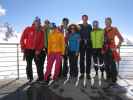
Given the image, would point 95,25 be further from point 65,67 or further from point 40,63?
point 40,63

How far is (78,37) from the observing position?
8.60m

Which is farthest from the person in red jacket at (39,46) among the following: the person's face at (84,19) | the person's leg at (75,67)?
the person's face at (84,19)

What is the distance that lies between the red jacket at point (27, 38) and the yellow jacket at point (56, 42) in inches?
18.1

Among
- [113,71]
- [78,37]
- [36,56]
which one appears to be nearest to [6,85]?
[36,56]

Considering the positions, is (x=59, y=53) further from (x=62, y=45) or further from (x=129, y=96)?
(x=129, y=96)

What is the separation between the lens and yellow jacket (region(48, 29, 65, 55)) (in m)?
8.48

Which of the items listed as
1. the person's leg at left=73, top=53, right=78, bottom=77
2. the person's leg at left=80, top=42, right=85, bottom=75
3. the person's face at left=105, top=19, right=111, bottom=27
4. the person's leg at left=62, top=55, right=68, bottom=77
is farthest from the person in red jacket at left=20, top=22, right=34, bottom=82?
the person's face at left=105, top=19, right=111, bottom=27

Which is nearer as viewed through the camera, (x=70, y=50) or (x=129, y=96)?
(x=129, y=96)

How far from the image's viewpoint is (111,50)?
28.5 feet

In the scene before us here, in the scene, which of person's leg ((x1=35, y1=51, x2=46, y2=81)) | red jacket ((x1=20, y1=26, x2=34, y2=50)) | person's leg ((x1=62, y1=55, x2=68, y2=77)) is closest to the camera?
red jacket ((x1=20, y1=26, x2=34, y2=50))

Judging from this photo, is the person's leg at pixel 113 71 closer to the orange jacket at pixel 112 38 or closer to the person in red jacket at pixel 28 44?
the orange jacket at pixel 112 38

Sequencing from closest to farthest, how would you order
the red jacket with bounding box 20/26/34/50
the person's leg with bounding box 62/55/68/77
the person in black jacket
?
the red jacket with bounding box 20/26/34/50 → the person in black jacket → the person's leg with bounding box 62/55/68/77

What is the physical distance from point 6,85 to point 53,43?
162 cm

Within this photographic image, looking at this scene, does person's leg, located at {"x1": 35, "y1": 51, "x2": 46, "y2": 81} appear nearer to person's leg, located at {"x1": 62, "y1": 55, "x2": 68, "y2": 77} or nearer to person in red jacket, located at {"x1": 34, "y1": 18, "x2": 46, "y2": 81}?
person in red jacket, located at {"x1": 34, "y1": 18, "x2": 46, "y2": 81}
